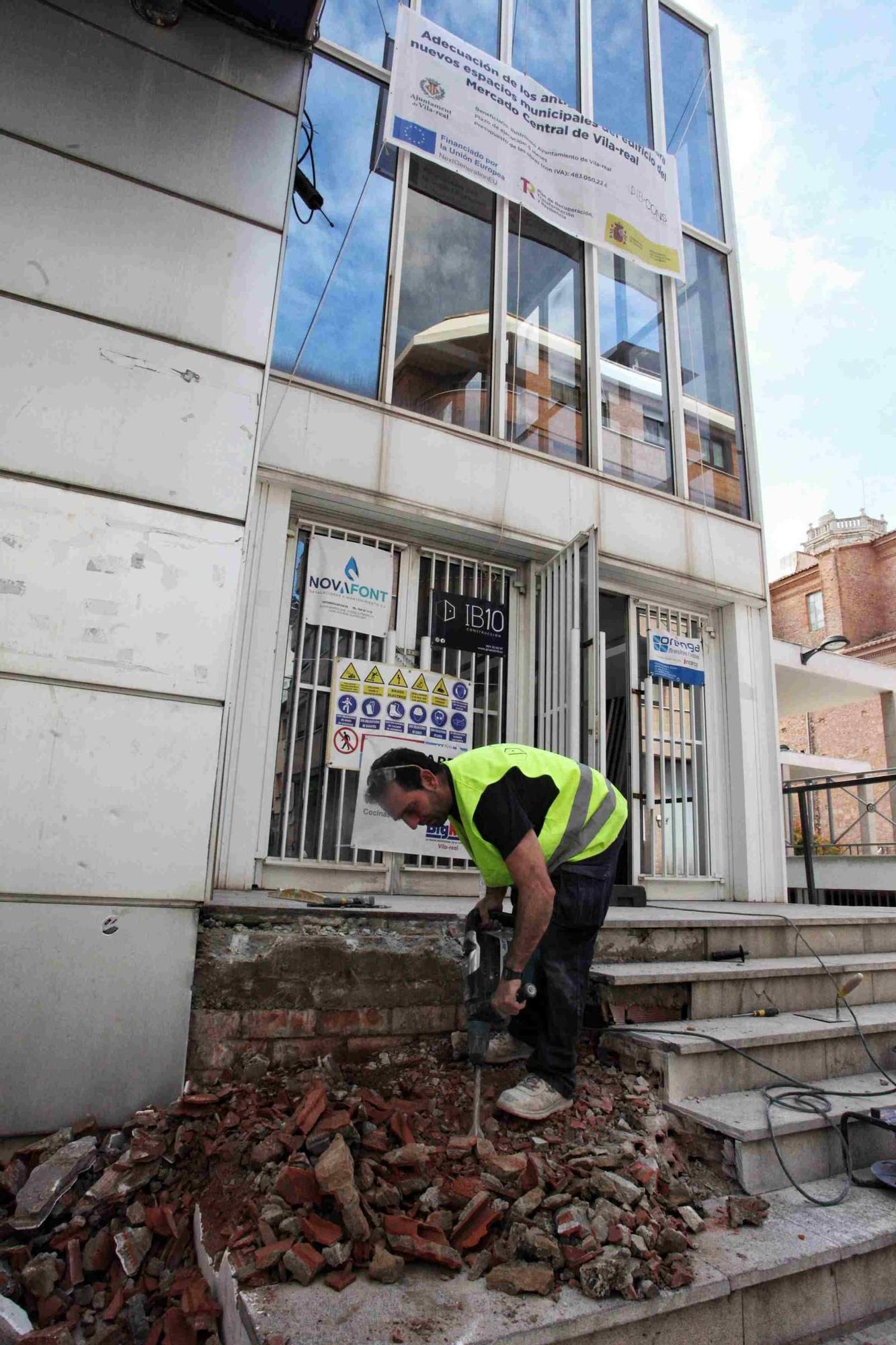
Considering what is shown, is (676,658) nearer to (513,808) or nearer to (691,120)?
(513,808)

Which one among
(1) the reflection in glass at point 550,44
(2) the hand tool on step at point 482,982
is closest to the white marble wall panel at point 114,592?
(2) the hand tool on step at point 482,982

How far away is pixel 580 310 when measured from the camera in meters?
7.52

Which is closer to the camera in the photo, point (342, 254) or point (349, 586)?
point (349, 586)

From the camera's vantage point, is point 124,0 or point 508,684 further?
point 508,684

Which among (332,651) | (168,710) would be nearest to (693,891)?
(332,651)

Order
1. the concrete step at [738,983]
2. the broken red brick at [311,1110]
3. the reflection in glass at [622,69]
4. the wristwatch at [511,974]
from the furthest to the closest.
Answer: the reflection in glass at [622,69] → the concrete step at [738,983] → the wristwatch at [511,974] → the broken red brick at [311,1110]

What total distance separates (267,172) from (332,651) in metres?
2.96

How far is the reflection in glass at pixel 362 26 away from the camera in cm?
668

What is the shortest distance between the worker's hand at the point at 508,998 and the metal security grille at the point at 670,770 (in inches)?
160

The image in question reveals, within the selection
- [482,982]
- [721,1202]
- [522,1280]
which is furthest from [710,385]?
[522,1280]

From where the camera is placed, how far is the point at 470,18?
7.35 m

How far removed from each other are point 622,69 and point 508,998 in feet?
31.0

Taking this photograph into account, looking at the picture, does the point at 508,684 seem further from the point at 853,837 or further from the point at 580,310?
the point at 853,837

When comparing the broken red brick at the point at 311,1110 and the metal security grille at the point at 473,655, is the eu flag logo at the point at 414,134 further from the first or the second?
the broken red brick at the point at 311,1110
